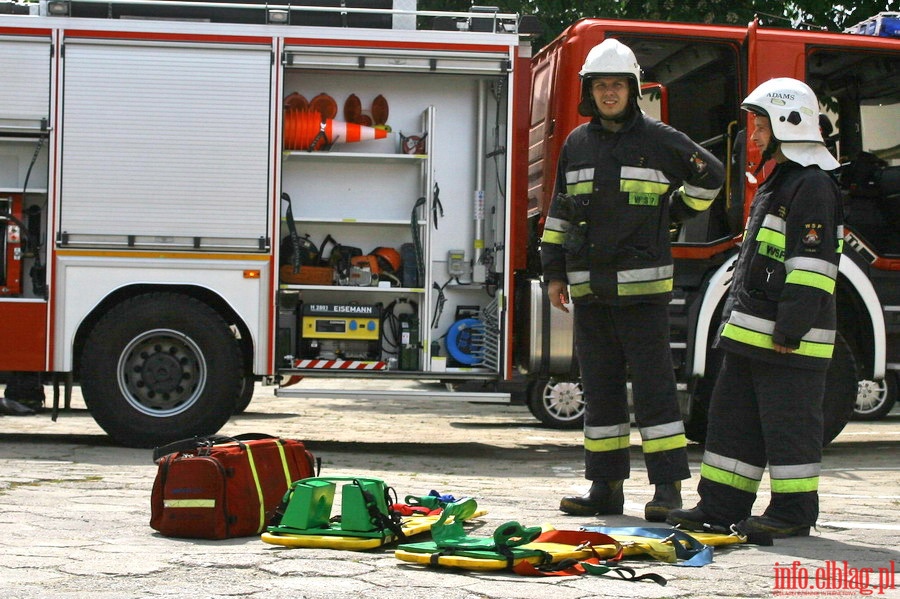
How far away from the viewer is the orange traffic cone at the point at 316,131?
8531 millimetres

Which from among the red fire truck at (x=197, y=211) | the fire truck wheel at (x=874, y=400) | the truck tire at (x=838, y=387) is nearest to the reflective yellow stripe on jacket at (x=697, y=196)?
the red fire truck at (x=197, y=211)

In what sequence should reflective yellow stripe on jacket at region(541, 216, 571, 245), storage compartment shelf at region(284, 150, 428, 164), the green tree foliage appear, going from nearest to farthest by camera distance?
reflective yellow stripe on jacket at region(541, 216, 571, 245) → storage compartment shelf at region(284, 150, 428, 164) → the green tree foliage

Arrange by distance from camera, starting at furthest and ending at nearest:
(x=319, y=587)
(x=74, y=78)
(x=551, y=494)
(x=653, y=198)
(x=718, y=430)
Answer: (x=74, y=78), (x=551, y=494), (x=653, y=198), (x=718, y=430), (x=319, y=587)

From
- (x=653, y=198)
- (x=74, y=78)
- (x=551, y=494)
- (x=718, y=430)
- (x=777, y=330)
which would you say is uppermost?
(x=74, y=78)

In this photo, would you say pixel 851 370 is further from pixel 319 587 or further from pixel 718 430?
pixel 319 587

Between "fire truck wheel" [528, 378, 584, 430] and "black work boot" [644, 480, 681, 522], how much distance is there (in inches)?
219

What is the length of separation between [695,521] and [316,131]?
14.3 feet

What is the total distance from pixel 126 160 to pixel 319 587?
16.2ft

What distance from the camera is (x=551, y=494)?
6.63 m

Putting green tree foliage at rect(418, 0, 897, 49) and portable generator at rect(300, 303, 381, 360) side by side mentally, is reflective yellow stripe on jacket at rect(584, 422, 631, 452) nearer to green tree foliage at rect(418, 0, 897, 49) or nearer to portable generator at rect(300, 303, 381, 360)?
portable generator at rect(300, 303, 381, 360)

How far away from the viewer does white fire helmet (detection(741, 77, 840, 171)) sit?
517 cm

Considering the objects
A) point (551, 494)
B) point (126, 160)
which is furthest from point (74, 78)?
point (551, 494)

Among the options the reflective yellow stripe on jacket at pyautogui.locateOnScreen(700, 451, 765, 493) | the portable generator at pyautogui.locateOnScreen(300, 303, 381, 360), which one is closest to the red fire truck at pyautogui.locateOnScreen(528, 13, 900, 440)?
the portable generator at pyautogui.locateOnScreen(300, 303, 381, 360)

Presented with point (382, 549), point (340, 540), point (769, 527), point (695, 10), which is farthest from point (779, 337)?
point (695, 10)
